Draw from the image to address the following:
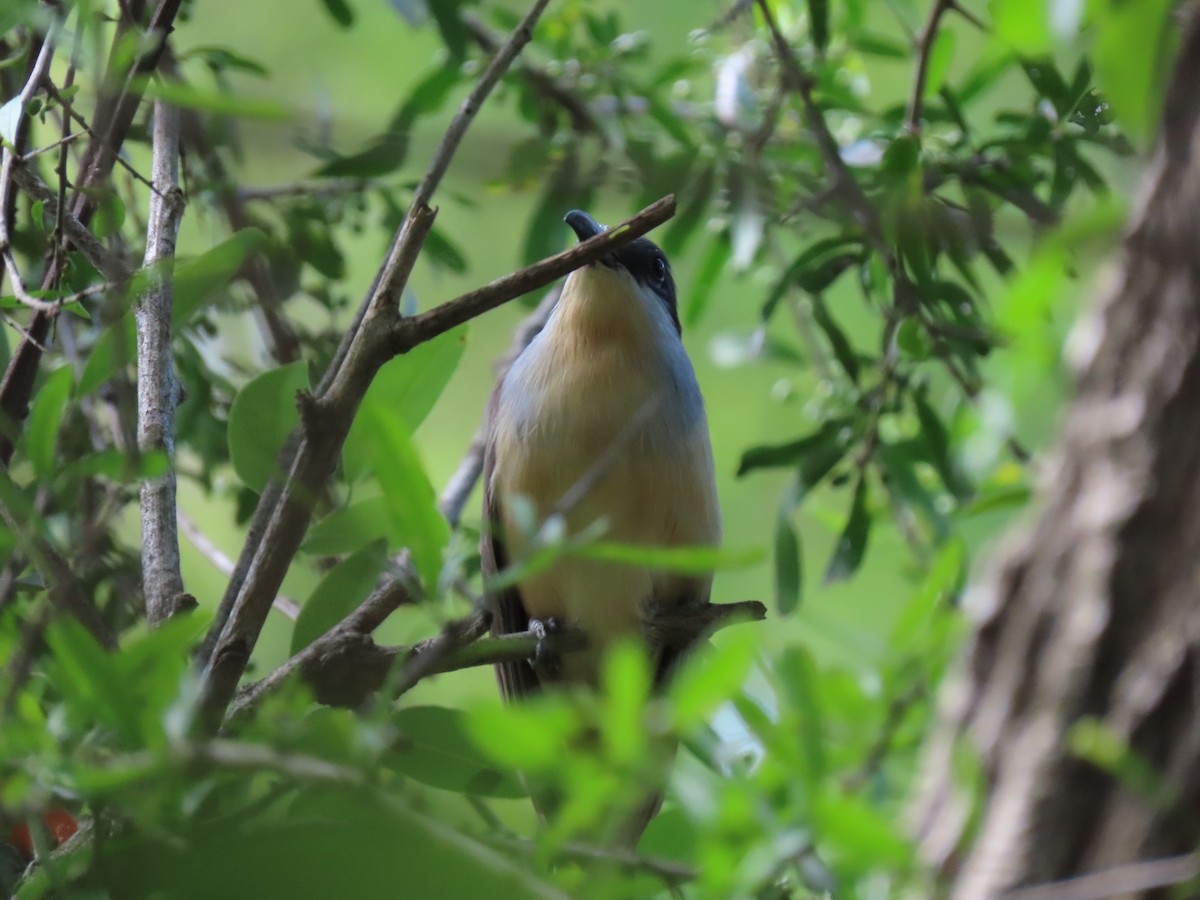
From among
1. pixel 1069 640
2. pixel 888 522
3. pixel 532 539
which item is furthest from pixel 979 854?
pixel 888 522

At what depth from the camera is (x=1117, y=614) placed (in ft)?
3.04

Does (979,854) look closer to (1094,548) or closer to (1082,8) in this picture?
(1094,548)

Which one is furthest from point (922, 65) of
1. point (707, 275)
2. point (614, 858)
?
point (614, 858)

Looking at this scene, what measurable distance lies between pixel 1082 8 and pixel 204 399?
217cm

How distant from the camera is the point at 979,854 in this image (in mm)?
947

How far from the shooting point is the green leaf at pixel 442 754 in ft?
5.60

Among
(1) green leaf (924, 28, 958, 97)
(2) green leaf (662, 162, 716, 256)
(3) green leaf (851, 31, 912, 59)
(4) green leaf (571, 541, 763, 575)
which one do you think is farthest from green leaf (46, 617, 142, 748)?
(3) green leaf (851, 31, 912, 59)

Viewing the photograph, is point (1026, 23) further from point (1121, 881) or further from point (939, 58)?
point (939, 58)

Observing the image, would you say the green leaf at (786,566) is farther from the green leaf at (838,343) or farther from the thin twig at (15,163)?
the thin twig at (15,163)

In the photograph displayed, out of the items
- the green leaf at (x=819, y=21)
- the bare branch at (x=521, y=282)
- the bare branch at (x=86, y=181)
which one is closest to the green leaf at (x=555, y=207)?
the green leaf at (x=819, y=21)

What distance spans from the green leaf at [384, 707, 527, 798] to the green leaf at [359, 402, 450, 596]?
1.93ft

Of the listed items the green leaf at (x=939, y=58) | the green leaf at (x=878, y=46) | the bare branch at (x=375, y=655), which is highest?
the green leaf at (x=878, y=46)

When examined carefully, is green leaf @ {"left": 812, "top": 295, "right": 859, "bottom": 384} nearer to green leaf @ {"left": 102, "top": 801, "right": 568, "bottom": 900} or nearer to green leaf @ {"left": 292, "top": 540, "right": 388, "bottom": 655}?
green leaf @ {"left": 292, "top": 540, "right": 388, "bottom": 655}

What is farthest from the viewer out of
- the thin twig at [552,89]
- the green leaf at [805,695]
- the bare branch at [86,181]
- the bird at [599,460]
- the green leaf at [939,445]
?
the thin twig at [552,89]
